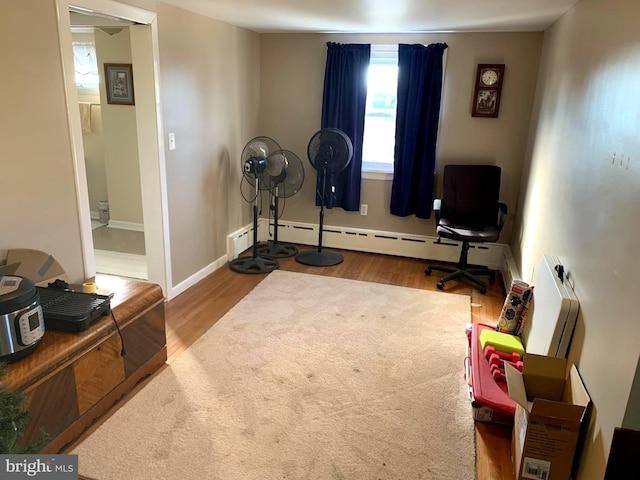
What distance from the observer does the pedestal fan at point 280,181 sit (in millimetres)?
4066

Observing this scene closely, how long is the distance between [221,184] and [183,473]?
2.65 metres

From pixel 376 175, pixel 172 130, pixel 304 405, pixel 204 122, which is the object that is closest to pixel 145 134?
pixel 172 130

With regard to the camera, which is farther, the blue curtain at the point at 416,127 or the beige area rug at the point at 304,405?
the blue curtain at the point at 416,127

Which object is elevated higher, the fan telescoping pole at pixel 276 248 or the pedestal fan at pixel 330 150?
the pedestal fan at pixel 330 150

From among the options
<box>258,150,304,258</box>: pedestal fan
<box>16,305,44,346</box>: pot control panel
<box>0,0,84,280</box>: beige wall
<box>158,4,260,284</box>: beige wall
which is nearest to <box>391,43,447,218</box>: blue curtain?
<box>258,150,304,258</box>: pedestal fan

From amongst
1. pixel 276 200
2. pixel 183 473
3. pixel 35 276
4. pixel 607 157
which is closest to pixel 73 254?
pixel 35 276

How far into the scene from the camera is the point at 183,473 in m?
1.87

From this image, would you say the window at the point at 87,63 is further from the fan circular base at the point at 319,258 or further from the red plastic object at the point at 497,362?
the red plastic object at the point at 497,362

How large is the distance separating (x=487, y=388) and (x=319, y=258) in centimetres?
237

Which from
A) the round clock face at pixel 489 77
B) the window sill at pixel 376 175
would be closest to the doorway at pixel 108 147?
the window sill at pixel 376 175

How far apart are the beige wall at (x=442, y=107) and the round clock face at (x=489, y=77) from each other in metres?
0.09

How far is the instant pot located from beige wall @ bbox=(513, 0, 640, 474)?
204cm

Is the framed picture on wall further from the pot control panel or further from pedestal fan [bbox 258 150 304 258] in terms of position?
the pot control panel

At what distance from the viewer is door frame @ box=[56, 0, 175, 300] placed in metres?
2.40
